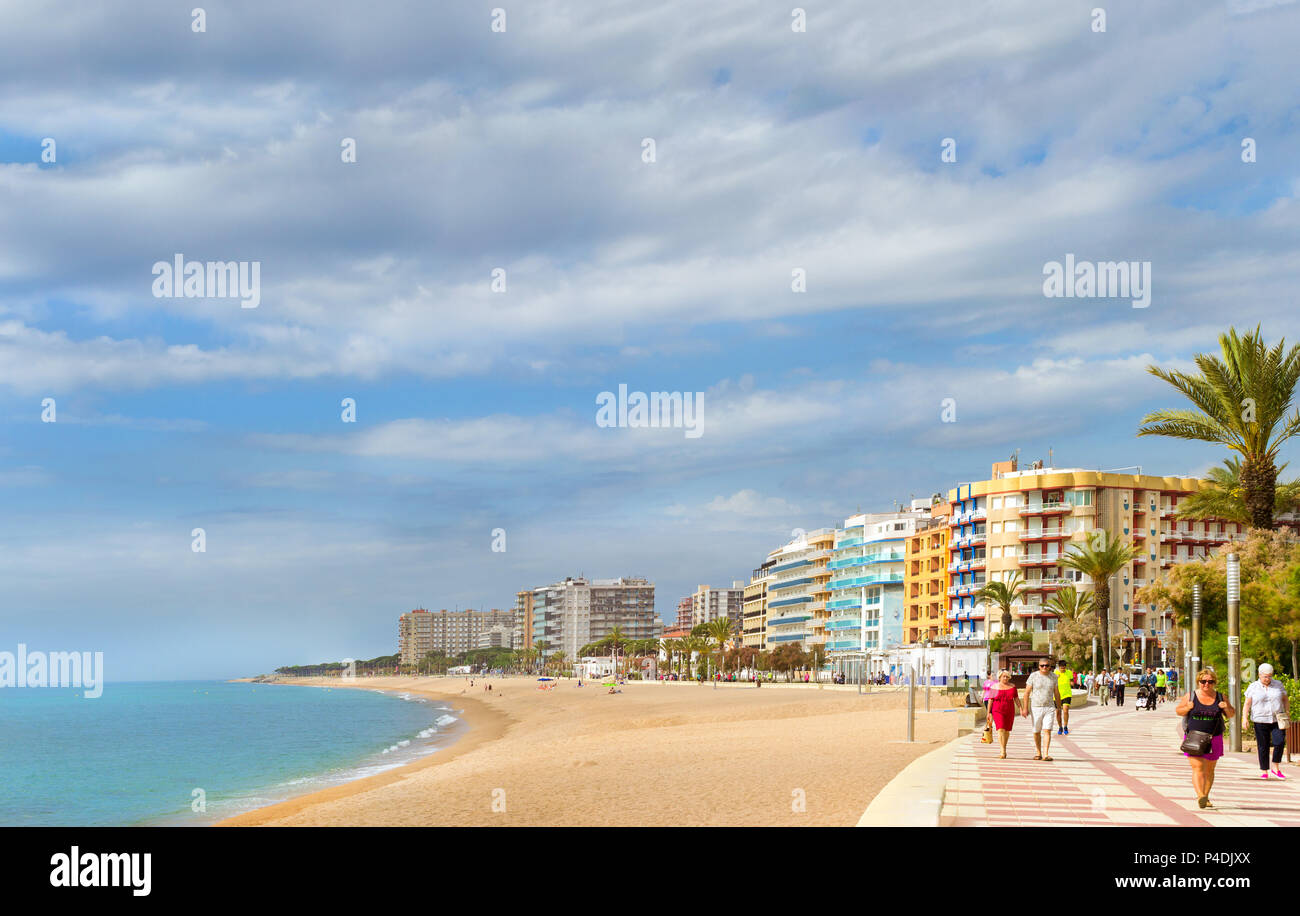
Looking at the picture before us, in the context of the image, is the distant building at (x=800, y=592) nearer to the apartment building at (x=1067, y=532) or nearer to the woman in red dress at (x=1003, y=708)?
the apartment building at (x=1067, y=532)

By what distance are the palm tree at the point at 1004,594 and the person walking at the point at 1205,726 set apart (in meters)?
71.3

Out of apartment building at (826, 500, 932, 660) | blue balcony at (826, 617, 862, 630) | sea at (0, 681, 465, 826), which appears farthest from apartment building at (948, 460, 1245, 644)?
sea at (0, 681, 465, 826)

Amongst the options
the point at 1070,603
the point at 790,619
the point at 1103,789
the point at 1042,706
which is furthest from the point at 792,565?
the point at 1103,789

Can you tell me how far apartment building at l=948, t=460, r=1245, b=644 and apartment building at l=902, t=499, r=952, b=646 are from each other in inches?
322

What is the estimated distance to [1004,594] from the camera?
8481cm

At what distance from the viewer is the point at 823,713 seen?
52812 millimetres

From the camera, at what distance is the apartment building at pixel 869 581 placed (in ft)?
395

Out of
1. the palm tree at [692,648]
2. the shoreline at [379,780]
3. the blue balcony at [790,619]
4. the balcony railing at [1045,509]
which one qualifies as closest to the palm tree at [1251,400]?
the shoreline at [379,780]

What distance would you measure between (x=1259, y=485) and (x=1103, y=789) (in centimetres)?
1440

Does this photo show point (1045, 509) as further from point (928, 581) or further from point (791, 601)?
point (791, 601)

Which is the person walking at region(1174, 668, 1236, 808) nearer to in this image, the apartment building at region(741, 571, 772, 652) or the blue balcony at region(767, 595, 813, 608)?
the blue balcony at region(767, 595, 813, 608)
